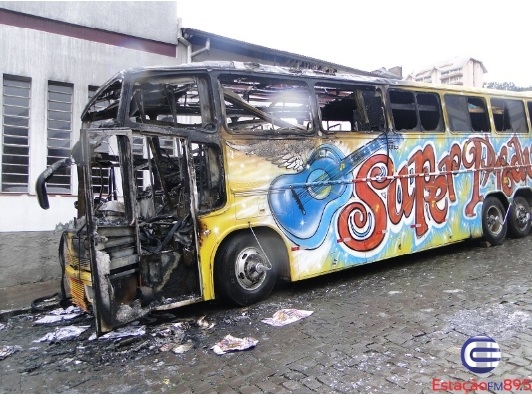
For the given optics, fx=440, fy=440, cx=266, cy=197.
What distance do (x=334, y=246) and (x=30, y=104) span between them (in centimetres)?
599

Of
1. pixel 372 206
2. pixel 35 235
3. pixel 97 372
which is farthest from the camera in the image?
pixel 35 235

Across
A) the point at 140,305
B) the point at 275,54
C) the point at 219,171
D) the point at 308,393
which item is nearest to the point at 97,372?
the point at 140,305

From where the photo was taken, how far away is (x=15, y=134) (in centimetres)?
789

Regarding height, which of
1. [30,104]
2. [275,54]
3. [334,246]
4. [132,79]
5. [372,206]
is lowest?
[334,246]

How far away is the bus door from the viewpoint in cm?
454

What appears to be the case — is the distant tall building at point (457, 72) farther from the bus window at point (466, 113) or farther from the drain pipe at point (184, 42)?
the drain pipe at point (184, 42)

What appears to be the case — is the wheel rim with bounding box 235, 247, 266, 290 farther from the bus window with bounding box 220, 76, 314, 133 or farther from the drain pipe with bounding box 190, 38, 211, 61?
the drain pipe with bounding box 190, 38, 211, 61

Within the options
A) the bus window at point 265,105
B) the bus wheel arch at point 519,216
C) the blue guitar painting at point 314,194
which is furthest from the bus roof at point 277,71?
the bus wheel arch at point 519,216

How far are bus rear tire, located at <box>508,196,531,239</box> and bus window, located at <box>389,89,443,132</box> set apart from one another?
119 inches

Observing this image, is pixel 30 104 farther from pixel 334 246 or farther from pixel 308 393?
pixel 308 393

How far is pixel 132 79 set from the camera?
5035 mm

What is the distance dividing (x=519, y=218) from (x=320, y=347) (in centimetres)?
730

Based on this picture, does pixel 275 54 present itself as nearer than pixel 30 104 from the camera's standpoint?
No

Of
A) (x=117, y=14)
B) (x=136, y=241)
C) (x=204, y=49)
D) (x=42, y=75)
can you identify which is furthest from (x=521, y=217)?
(x=42, y=75)
